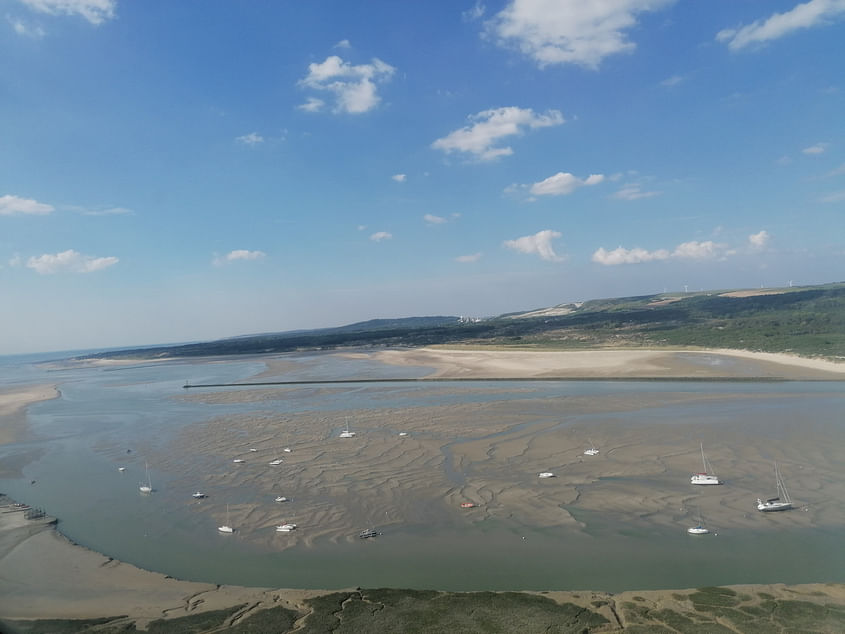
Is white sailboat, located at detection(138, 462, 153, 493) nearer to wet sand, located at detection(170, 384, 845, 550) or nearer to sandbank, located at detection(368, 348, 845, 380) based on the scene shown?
wet sand, located at detection(170, 384, 845, 550)

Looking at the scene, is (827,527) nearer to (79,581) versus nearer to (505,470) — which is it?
(505,470)

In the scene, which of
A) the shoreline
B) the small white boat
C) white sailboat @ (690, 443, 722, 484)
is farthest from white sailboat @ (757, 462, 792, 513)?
the small white boat

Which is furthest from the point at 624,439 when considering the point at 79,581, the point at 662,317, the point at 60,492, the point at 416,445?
the point at 662,317

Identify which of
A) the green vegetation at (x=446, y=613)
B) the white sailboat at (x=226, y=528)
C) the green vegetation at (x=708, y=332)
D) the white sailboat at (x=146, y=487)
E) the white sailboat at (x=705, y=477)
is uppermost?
the green vegetation at (x=708, y=332)

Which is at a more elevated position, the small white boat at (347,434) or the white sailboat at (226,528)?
the small white boat at (347,434)

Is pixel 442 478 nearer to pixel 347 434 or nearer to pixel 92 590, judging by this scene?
pixel 347 434

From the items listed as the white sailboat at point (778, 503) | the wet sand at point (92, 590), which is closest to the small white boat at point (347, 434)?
the wet sand at point (92, 590)

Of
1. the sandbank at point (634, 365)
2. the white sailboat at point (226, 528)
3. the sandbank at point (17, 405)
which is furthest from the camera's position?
the sandbank at point (634, 365)

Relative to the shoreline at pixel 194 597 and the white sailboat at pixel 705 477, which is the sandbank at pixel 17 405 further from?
the white sailboat at pixel 705 477

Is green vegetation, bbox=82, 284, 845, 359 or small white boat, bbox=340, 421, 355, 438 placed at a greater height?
green vegetation, bbox=82, 284, 845, 359

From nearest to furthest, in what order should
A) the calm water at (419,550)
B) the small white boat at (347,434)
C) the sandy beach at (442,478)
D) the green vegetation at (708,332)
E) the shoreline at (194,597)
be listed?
the shoreline at (194,597)
the calm water at (419,550)
the sandy beach at (442,478)
the small white boat at (347,434)
the green vegetation at (708,332)

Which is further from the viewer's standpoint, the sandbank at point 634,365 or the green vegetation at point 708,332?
the green vegetation at point 708,332

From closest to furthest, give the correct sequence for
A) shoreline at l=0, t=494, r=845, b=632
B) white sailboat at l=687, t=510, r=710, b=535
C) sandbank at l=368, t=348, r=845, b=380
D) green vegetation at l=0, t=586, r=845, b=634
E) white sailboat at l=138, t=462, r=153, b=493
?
green vegetation at l=0, t=586, r=845, b=634, shoreline at l=0, t=494, r=845, b=632, white sailboat at l=687, t=510, r=710, b=535, white sailboat at l=138, t=462, r=153, b=493, sandbank at l=368, t=348, r=845, b=380
